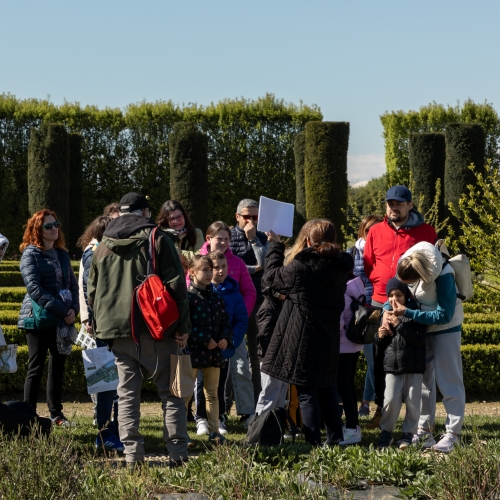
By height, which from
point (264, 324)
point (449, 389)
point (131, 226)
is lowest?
point (449, 389)

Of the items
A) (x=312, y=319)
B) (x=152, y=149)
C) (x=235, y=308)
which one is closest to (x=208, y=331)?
(x=235, y=308)

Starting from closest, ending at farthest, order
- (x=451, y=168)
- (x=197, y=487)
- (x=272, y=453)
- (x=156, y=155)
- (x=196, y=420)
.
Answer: (x=197, y=487) < (x=272, y=453) < (x=196, y=420) < (x=451, y=168) < (x=156, y=155)

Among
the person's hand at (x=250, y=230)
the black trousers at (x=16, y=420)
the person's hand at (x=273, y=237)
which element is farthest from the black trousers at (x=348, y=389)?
the black trousers at (x=16, y=420)

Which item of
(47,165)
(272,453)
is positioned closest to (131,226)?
(272,453)

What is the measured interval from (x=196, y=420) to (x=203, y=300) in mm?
1100

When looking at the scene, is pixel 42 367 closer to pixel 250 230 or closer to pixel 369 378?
pixel 250 230

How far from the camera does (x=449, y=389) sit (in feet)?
18.9

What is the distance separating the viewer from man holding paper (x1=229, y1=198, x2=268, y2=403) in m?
7.18

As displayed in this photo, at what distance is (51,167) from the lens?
78.0 ft

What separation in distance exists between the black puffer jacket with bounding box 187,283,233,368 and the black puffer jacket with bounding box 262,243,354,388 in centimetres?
69

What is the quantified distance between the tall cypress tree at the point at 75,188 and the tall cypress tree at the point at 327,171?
23.8ft

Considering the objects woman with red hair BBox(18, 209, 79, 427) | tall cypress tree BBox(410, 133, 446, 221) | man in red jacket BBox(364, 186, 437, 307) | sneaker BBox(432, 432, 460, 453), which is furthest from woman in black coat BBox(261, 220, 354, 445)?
tall cypress tree BBox(410, 133, 446, 221)

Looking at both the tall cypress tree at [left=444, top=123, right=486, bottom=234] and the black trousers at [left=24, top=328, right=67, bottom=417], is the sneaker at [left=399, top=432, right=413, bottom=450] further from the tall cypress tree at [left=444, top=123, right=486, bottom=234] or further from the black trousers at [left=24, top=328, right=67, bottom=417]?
the tall cypress tree at [left=444, top=123, right=486, bottom=234]

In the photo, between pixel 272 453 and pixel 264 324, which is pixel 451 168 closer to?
pixel 264 324
